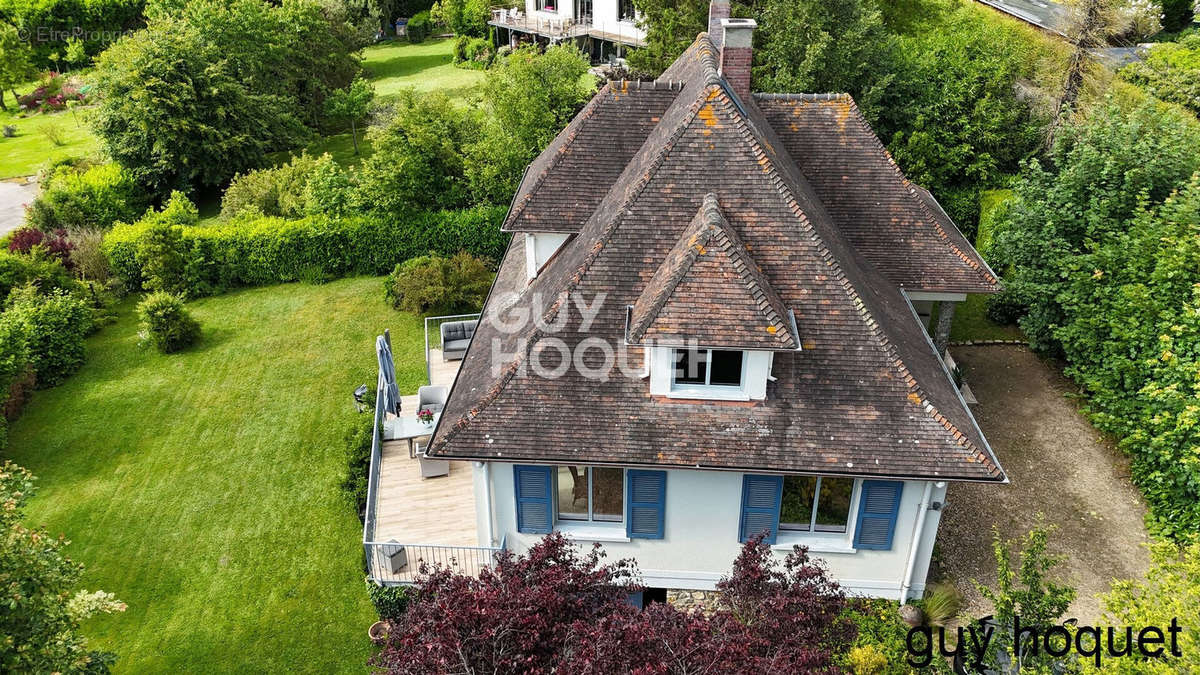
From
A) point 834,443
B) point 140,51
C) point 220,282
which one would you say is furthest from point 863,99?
point 140,51

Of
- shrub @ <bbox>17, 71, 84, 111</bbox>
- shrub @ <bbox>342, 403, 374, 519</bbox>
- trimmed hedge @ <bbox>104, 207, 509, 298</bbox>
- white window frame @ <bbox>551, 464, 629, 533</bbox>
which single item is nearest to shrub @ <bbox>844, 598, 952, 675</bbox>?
white window frame @ <bbox>551, 464, 629, 533</bbox>

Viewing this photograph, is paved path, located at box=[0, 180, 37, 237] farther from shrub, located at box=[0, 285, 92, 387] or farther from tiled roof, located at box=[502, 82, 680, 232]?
tiled roof, located at box=[502, 82, 680, 232]

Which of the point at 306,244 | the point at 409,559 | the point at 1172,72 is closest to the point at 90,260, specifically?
the point at 306,244

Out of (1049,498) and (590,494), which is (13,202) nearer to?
(590,494)

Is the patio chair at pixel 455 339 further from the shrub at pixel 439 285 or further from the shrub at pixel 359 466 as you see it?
the shrub at pixel 359 466

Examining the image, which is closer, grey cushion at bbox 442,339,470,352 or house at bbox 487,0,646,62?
grey cushion at bbox 442,339,470,352

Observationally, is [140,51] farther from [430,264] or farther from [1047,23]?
[1047,23]
